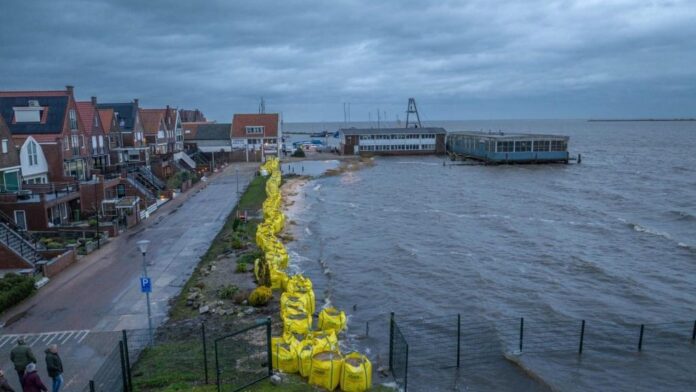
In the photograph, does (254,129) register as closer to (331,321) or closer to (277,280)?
(277,280)

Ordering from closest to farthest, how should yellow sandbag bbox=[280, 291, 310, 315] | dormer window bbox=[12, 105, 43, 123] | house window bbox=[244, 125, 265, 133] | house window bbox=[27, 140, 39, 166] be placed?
yellow sandbag bbox=[280, 291, 310, 315] → house window bbox=[27, 140, 39, 166] → dormer window bbox=[12, 105, 43, 123] → house window bbox=[244, 125, 265, 133]

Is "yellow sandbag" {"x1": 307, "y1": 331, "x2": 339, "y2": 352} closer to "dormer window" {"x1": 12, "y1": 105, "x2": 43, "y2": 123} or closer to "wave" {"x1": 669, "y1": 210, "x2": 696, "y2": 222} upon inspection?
"dormer window" {"x1": 12, "y1": 105, "x2": 43, "y2": 123}

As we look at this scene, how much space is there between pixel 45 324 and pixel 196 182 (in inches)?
1827

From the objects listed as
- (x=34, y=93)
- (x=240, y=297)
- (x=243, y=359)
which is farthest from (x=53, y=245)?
(x=34, y=93)

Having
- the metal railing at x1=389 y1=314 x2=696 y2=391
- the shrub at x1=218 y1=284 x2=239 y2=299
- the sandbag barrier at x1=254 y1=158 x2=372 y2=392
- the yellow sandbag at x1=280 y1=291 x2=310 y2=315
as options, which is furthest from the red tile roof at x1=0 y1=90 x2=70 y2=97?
the metal railing at x1=389 y1=314 x2=696 y2=391

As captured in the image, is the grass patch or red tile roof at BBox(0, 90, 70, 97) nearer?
the grass patch

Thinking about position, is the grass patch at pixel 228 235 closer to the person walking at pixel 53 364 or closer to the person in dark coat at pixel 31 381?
the person walking at pixel 53 364

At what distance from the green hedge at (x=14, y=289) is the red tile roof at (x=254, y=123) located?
245ft

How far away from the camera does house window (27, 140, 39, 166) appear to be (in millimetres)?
41428

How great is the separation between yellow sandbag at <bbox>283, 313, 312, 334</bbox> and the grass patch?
4.81 metres

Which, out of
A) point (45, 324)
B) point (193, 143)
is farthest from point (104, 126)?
point (45, 324)

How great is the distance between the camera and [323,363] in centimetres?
1514

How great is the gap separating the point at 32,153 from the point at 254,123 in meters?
58.3

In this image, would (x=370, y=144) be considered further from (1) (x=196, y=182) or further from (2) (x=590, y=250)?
(2) (x=590, y=250)
